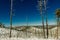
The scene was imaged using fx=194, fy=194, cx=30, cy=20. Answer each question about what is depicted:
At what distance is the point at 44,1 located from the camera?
4112 centimetres

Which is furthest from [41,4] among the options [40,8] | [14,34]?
[14,34]

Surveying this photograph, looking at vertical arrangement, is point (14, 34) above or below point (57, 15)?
below

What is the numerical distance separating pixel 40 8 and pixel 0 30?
1074cm

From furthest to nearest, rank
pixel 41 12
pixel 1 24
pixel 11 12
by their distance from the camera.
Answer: pixel 1 24
pixel 41 12
pixel 11 12

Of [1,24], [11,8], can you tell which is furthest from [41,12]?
[1,24]

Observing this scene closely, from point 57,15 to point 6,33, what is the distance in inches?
486

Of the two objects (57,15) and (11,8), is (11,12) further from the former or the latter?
(57,15)

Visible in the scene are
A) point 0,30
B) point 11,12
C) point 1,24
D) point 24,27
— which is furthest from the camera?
point 24,27

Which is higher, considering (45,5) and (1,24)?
(45,5)

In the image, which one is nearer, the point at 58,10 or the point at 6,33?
the point at 58,10

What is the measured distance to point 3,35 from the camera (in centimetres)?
4259

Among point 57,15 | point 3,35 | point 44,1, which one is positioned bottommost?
point 3,35

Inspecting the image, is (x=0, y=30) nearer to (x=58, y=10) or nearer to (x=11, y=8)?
(x=11, y=8)

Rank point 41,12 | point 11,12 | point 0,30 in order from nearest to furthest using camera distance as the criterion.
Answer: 1. point 11,12
2. point 41,12
3. point 0,30
